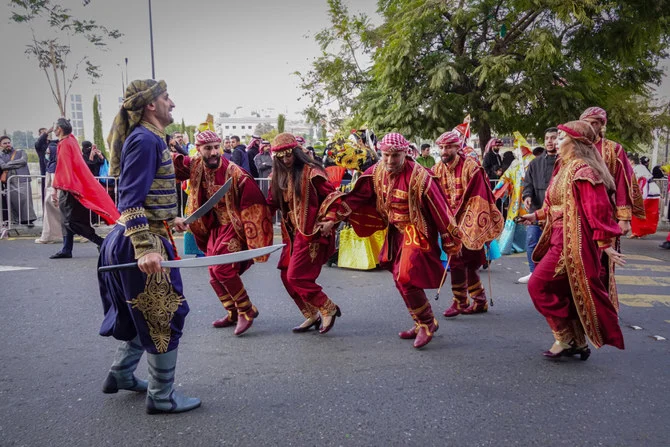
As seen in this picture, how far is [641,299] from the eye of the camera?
6352 mm

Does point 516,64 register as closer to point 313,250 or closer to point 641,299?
point 641,299

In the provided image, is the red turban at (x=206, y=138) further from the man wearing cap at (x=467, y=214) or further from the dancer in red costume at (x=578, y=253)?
the dancer in red costume at (x=578, y=253)

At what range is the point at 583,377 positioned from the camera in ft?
12.9

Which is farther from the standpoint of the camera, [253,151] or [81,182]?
[253,151]

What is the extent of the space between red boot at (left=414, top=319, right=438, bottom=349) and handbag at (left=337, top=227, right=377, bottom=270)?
10.4ft

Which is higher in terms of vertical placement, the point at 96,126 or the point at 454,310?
the point at 96,126

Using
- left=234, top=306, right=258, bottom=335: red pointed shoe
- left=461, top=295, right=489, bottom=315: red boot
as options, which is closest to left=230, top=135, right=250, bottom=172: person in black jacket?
left=234, top=306, right=258, bottom=335: red pointed shoe

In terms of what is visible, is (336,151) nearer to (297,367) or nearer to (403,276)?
(403,276)

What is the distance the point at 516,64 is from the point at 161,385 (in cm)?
1181

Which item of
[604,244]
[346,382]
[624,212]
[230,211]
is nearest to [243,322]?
[230,211]

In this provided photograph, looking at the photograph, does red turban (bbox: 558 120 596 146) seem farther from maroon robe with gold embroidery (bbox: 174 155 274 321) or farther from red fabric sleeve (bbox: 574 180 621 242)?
maroon robe with gold embroidery (bbox: 174 155 274 321)

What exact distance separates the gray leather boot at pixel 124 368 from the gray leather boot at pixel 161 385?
0.87 ft

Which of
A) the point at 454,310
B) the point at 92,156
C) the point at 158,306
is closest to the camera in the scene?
the point at 158,306

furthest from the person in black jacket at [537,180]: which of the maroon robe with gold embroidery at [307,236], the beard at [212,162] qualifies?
the beard at [212,162]
